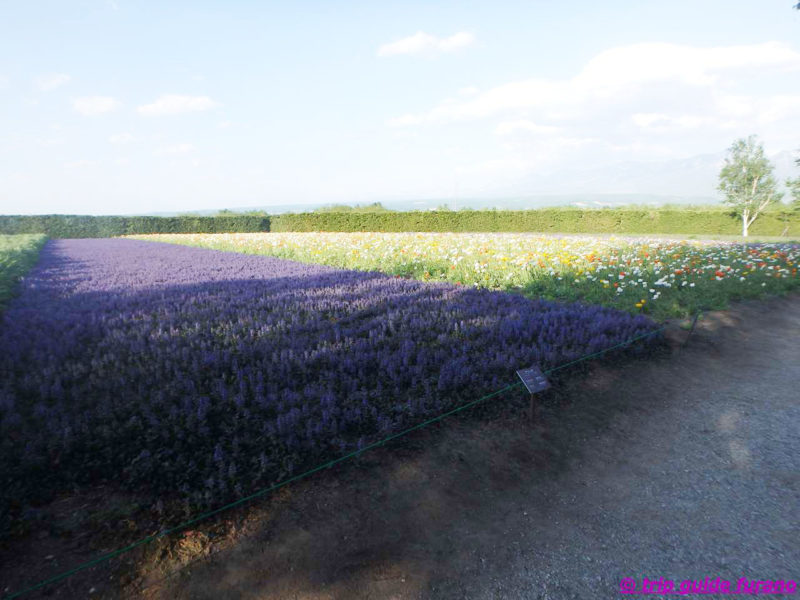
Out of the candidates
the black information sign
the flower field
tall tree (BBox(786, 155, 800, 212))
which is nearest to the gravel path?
the black information sign

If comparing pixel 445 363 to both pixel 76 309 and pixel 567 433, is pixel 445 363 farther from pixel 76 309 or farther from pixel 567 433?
pixel 76 309

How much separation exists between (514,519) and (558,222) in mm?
32606

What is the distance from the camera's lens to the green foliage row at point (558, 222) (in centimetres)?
2784

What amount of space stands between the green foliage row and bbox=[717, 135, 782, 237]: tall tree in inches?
29.7

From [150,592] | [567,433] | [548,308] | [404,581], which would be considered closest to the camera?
[150,592]

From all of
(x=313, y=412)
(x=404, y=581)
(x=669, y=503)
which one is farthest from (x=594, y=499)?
(x=313, y=412)

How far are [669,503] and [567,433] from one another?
89 centimetres

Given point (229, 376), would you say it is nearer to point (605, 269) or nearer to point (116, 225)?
point (605, 269)

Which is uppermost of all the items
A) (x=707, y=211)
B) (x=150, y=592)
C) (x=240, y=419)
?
(x=707, y=211)

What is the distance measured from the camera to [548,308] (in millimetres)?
6062

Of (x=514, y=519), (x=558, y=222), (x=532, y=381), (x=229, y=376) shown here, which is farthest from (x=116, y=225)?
(x=514, y=519)

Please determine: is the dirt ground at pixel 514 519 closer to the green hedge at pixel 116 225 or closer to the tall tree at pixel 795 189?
the tall tree at pixel 795 189

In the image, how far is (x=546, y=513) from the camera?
2666 mm

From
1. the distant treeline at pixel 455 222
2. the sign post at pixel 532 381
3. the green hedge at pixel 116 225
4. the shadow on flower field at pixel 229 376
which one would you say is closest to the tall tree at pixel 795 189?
the distant treeline at pixel 455 222
